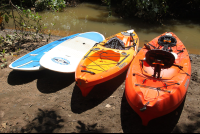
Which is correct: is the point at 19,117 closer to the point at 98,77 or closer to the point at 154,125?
the point at 98,77

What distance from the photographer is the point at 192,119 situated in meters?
3.38

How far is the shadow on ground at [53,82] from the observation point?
4.37 meters

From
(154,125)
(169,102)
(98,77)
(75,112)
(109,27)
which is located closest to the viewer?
(169,102)

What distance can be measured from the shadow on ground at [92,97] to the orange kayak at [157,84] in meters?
0.77

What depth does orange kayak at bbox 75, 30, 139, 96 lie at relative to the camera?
384 cm

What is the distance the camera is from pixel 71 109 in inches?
147

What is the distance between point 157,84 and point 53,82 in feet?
8.92

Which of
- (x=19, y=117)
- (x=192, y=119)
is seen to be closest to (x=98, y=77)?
(x=19, y=117)

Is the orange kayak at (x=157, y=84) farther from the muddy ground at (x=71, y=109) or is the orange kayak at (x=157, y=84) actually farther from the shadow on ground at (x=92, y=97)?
the shadow on ground at (x=92, y=97)

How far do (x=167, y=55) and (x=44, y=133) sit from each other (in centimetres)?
304

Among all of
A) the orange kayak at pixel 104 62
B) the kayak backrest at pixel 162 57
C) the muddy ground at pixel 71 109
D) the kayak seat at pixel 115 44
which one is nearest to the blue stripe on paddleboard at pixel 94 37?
the orange kayak at pixel 104 62

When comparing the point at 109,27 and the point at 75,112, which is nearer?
the point at 75,112

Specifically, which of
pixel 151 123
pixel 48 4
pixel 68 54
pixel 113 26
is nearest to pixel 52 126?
pixel 151 123

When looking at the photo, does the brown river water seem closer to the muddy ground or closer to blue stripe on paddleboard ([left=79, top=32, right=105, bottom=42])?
blue stripe on paddleboard ([left=79, top=32, right=105, bottom=42])
